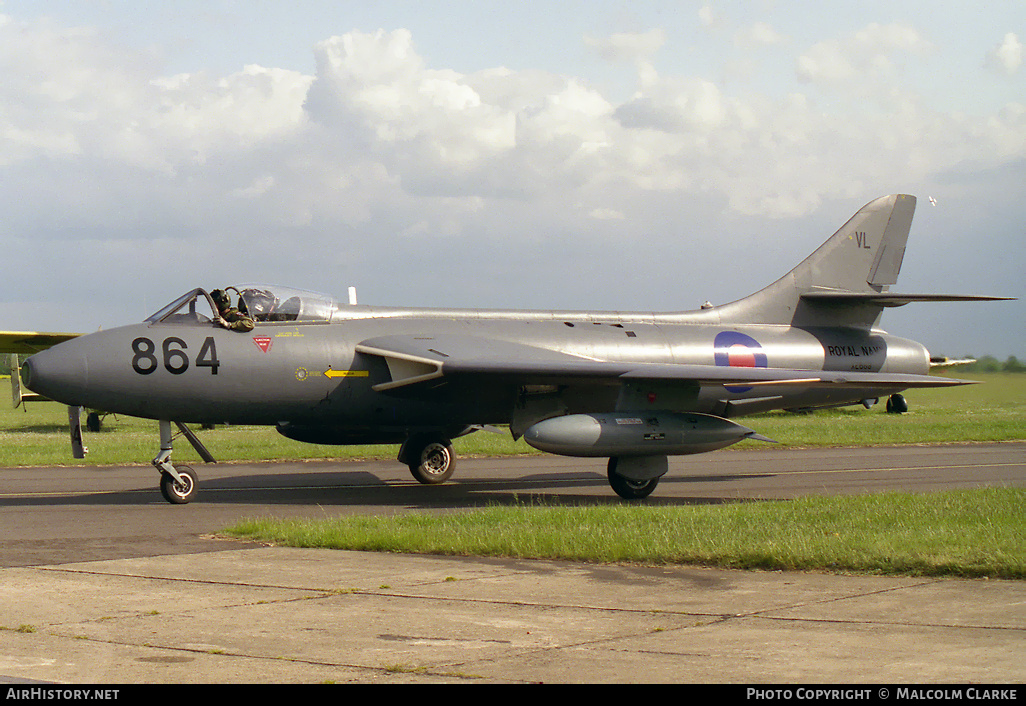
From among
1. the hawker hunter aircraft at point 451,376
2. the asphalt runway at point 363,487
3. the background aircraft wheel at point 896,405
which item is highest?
the hawker hunter aircraft at point 451,376

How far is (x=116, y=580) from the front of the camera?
8820mm

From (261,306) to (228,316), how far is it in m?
0.55

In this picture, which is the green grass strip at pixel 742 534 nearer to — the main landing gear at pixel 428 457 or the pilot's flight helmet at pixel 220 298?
the pilot's flight helmet at pixel 220 298

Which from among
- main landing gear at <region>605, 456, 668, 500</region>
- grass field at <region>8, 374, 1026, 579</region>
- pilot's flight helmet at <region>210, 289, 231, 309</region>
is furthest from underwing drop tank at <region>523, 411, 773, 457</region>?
pilot's flight helmet at <region>210, 289, 231, 309</region>

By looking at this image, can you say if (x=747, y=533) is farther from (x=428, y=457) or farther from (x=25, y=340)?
(x=25, y=340)

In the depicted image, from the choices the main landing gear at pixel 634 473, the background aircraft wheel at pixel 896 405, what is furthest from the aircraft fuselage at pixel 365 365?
the background aircraft wheel at pixel 896 405

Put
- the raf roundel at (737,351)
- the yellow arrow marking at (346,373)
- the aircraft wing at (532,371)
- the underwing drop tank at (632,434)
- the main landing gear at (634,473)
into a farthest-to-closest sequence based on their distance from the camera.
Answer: the raf roundel at (737,351) → the yellow arrow marking at (346,373) → the main landing gear at (634,473) → the aircraft wing at (532,371) → the underwing drop tank at (632,434)

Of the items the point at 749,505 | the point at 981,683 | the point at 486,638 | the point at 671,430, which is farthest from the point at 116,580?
the point at 671,430

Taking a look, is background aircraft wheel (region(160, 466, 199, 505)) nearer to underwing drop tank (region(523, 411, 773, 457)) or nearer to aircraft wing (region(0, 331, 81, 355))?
underwing drop tank (region(523, 411, 773, 457))

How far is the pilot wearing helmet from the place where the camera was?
51.3 feet

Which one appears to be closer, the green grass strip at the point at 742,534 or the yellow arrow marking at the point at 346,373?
the green grass strip at the point at 742,534

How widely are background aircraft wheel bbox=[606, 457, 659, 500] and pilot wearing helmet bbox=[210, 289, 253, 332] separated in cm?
585

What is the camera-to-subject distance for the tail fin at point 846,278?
20.0 m

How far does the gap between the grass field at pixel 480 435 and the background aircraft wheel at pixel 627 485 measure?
305 inches
